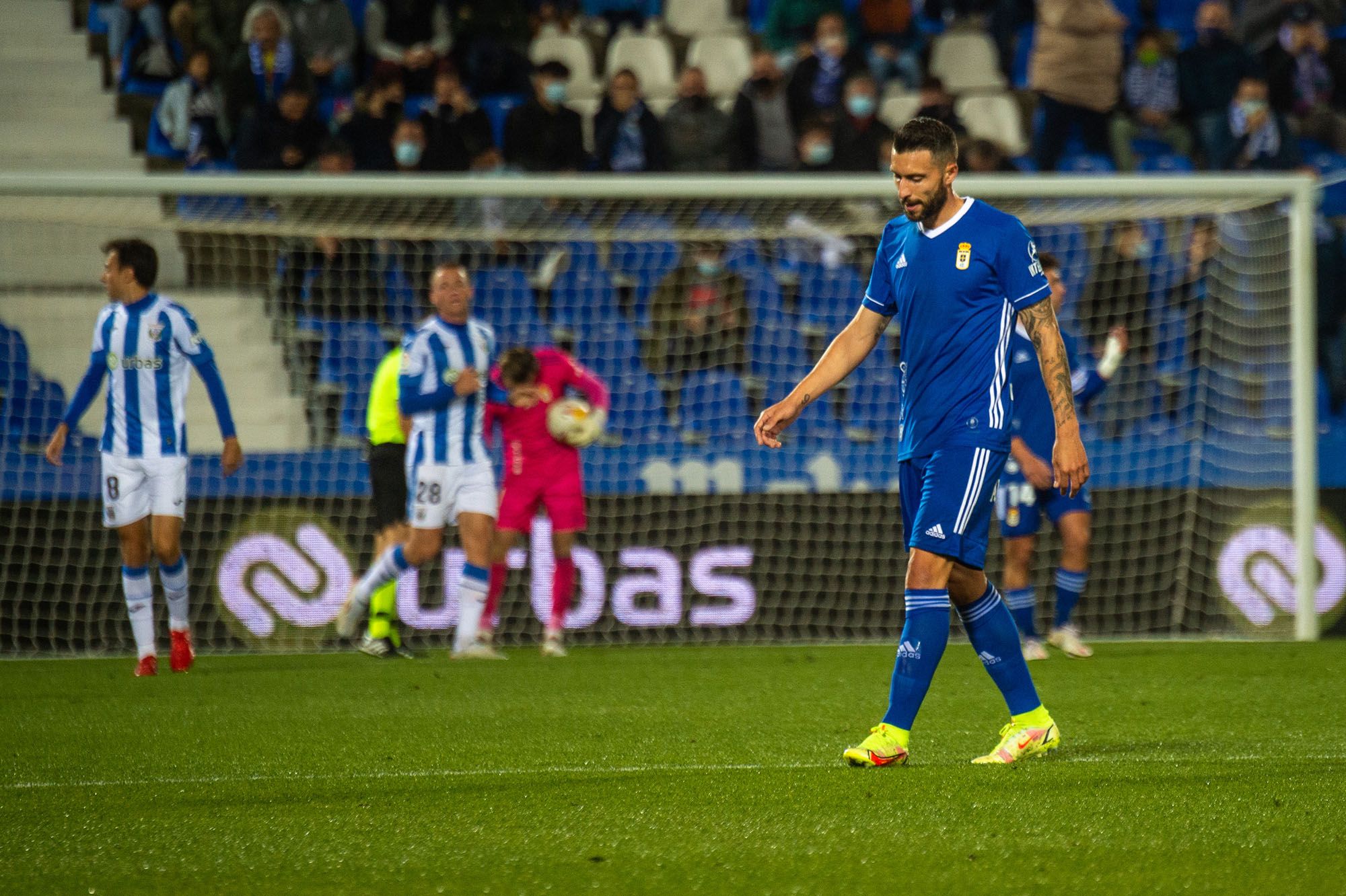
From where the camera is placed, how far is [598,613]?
10.5 meters

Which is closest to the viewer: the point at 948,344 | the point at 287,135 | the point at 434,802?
the point at 434,802

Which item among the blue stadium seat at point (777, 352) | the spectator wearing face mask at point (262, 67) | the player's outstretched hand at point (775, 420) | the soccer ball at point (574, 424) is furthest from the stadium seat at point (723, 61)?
the player's outstretched hand at point (775, 420)

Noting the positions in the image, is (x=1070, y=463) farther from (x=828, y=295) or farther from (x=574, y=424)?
(x=828, y=295)

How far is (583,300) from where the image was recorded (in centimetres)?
1188

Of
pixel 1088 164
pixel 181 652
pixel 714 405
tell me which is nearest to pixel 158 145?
pixel 714 405

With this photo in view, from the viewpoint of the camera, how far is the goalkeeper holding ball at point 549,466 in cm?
952

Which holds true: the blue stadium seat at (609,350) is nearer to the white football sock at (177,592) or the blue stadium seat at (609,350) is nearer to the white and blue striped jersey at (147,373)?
the white and blue striped jersey at (147,373)

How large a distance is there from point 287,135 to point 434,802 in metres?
9.17

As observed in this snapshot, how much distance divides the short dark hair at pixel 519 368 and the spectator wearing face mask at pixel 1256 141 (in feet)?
23.1

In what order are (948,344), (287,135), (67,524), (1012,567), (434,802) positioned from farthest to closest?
(287,135) → (67,524) → (1012,567) → (948,344) → (434,802)

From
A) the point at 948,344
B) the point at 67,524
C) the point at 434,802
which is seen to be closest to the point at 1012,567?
the point at 948,344

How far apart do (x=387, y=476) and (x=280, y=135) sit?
4.21 meters

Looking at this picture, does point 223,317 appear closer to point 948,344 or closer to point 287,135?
point 287,135

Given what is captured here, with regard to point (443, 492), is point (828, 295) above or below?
above
